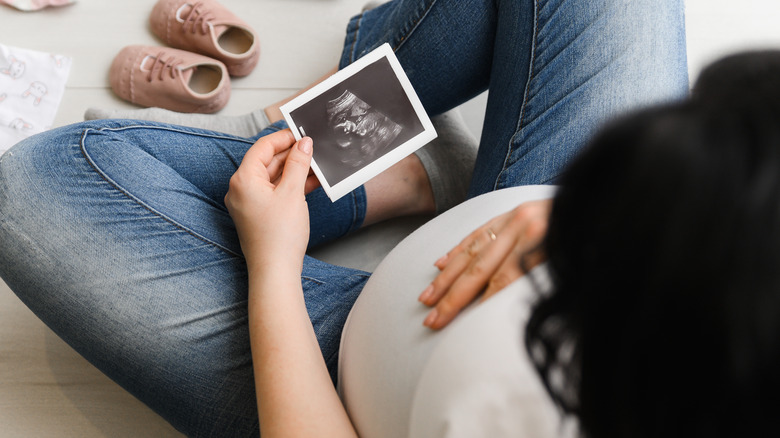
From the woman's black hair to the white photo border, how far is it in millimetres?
539

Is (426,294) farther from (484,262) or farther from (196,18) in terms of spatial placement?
(196,18)

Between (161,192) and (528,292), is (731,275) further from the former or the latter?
(161,192)

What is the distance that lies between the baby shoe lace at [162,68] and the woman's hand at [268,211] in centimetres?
55

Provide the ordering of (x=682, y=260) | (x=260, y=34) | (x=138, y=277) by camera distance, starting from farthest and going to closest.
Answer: (x=260, y=34) < (x=138, y=277) < (x=682, y=260)

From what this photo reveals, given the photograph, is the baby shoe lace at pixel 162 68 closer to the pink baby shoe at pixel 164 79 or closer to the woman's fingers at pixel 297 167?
the pink baby shoe at pixel 164 79

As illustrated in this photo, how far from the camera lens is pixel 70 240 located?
0.71 m

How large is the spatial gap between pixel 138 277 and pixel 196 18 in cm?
75

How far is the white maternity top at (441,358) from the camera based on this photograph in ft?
1.42

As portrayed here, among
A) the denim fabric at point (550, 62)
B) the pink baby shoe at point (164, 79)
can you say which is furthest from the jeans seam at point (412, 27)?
the pink baby shoe at point (164, 79)

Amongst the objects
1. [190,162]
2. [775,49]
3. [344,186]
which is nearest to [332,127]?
[344,186]

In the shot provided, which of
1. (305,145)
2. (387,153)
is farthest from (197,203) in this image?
(387,153)

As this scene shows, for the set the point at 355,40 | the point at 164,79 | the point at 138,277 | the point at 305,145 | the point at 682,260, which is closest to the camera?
the point at 682,260

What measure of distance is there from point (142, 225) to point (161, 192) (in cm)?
6

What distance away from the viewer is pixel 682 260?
283mm
